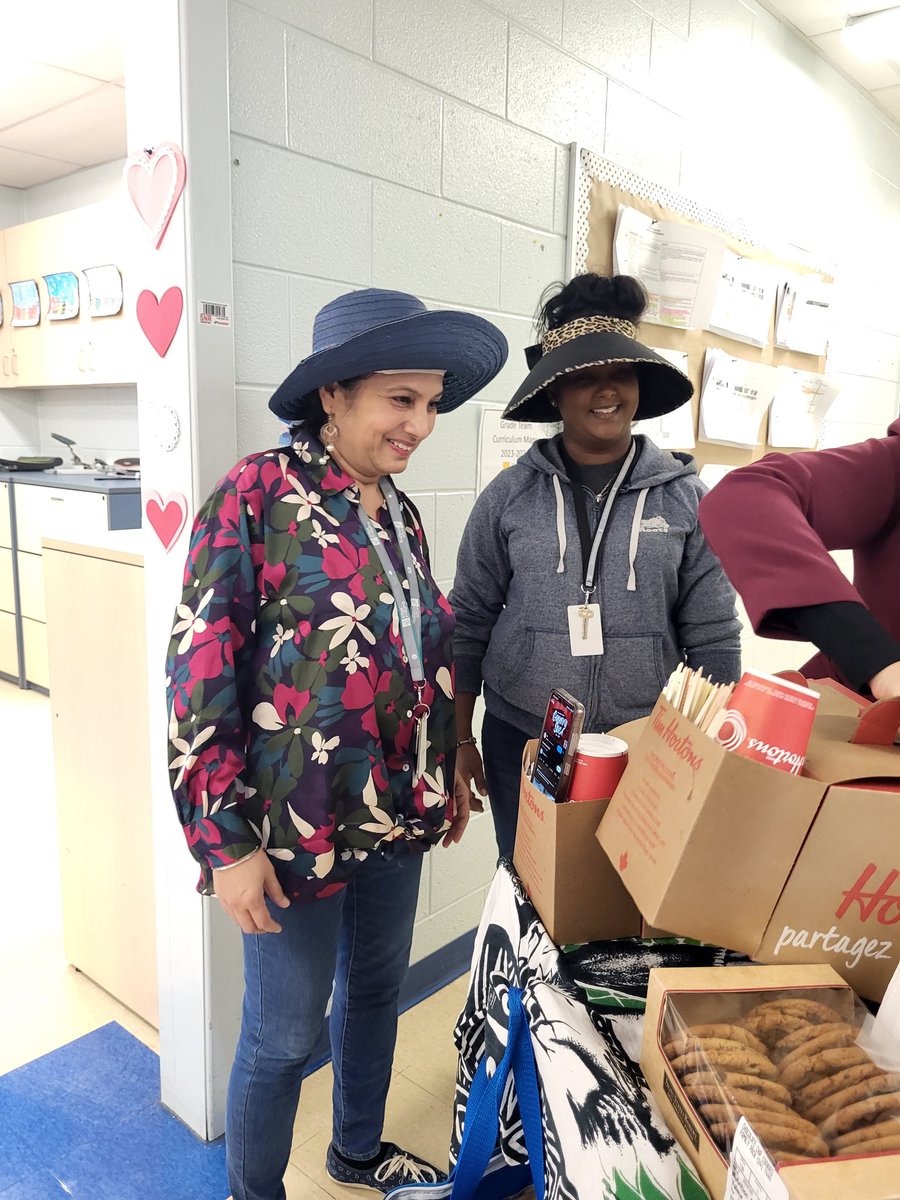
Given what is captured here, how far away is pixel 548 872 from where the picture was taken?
83cm

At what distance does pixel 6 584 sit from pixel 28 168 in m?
2.42

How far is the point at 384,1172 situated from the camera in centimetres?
152

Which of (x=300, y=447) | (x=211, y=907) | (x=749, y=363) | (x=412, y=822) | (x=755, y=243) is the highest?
(x=755, y=243)

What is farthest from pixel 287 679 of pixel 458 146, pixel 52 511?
pixel 52 511

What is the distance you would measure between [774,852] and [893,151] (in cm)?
420

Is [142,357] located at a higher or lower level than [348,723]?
higher

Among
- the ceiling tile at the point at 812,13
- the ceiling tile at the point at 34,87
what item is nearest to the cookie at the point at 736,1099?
the ceiling tile at the point at 812,13

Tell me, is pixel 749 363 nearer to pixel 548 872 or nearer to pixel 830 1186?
pixel 548 872

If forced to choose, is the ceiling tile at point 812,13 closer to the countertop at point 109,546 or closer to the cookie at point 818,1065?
the countertop at point 109,546

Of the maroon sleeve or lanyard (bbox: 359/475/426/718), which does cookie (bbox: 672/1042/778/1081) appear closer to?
the maroon sleeve

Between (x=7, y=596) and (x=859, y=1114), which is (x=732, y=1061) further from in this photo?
(x=7, y=596)

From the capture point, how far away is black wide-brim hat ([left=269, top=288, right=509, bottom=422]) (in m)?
1.18

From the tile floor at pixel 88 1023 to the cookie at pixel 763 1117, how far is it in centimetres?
126

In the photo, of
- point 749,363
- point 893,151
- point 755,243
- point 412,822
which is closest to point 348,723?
point 412,822
